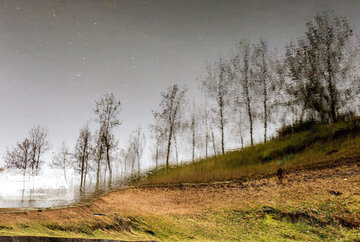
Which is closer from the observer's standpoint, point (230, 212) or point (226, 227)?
point (230, 212)

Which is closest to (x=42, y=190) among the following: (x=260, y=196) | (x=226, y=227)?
(x=226, y=227)

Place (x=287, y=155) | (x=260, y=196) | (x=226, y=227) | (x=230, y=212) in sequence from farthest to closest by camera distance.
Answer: (x=226, y=227) < (x=230, y=212) < (x=260, y=196) < (x=287, y=155)

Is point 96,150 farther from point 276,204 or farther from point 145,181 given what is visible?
point 276,204

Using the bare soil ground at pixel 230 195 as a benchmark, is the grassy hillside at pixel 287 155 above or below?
above

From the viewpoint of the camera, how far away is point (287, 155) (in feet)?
18.7

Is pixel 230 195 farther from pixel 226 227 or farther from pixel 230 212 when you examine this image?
pixel 226 227

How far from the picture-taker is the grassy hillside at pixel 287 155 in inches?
197

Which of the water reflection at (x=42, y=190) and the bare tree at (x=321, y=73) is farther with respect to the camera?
the water reflection at (x=42, y=190)

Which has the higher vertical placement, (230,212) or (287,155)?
(287,155)

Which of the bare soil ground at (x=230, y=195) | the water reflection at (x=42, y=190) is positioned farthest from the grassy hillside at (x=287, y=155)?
the water reflection at (x=42, y=190)

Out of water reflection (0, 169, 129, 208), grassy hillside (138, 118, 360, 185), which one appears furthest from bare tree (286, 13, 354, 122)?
water reflection (0, 169, 129, 208)

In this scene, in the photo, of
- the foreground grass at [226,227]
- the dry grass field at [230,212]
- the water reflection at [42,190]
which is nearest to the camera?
the dry grass field at [230,212]

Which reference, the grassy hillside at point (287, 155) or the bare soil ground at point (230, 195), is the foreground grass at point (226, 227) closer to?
the bare soil ground at point (230, 195)

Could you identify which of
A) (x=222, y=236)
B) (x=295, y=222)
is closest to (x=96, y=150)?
(x=222, y=236)
